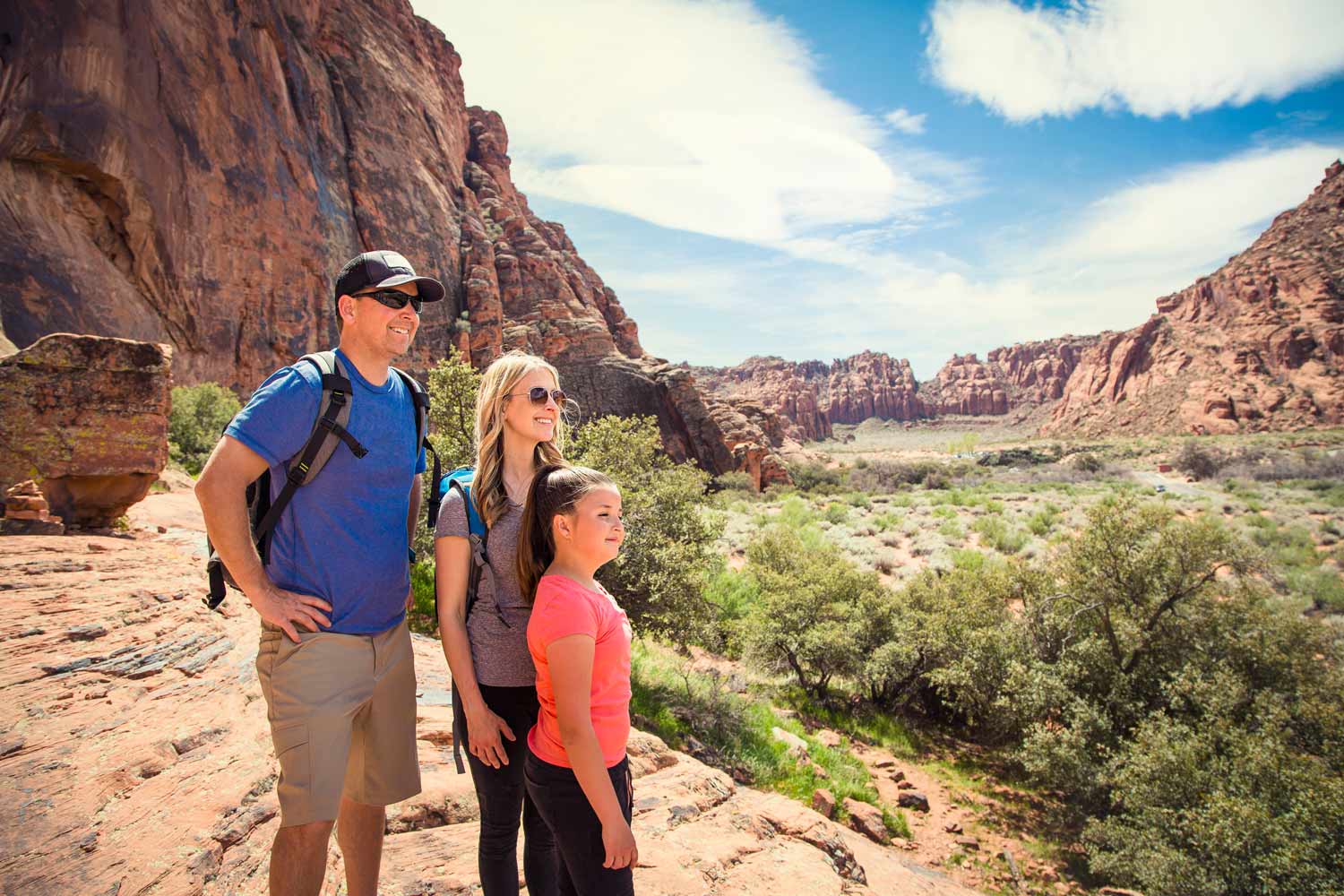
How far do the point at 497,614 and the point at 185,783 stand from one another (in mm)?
2103

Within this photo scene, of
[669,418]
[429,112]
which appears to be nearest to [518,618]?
[669,418]

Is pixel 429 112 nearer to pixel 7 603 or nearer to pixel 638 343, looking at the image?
pixel 638 343

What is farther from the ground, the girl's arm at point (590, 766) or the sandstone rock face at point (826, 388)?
the sandstone rock face at point (826, 388)

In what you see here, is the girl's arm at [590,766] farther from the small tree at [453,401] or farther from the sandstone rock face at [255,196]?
the sandstone rock face at [255,196]

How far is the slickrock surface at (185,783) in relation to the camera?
2410mm

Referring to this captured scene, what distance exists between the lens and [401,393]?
240cm

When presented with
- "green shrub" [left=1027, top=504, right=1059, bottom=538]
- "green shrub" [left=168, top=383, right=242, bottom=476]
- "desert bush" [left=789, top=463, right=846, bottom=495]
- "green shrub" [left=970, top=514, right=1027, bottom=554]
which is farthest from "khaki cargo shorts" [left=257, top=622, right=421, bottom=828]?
"desert bush" [left=789, top=463, right=846, bottom=495]

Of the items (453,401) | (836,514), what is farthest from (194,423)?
(836,514)

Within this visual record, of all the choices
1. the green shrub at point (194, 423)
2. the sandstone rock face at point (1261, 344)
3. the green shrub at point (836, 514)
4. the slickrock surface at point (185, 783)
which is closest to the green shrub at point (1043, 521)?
the green shrub at point (836, 514)

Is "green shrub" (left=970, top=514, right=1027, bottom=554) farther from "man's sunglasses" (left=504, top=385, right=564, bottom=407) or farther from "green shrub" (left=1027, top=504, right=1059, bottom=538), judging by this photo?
"man's sunglasses" (left=504, top=385, right=564, bottom=407)

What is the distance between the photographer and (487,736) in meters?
2.05

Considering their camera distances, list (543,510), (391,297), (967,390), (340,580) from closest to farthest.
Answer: (340,580) < (543,510) < (391,297) < (967,390)

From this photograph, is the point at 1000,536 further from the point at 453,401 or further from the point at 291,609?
the point at 291,609

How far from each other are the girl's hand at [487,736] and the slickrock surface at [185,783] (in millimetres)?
1148
